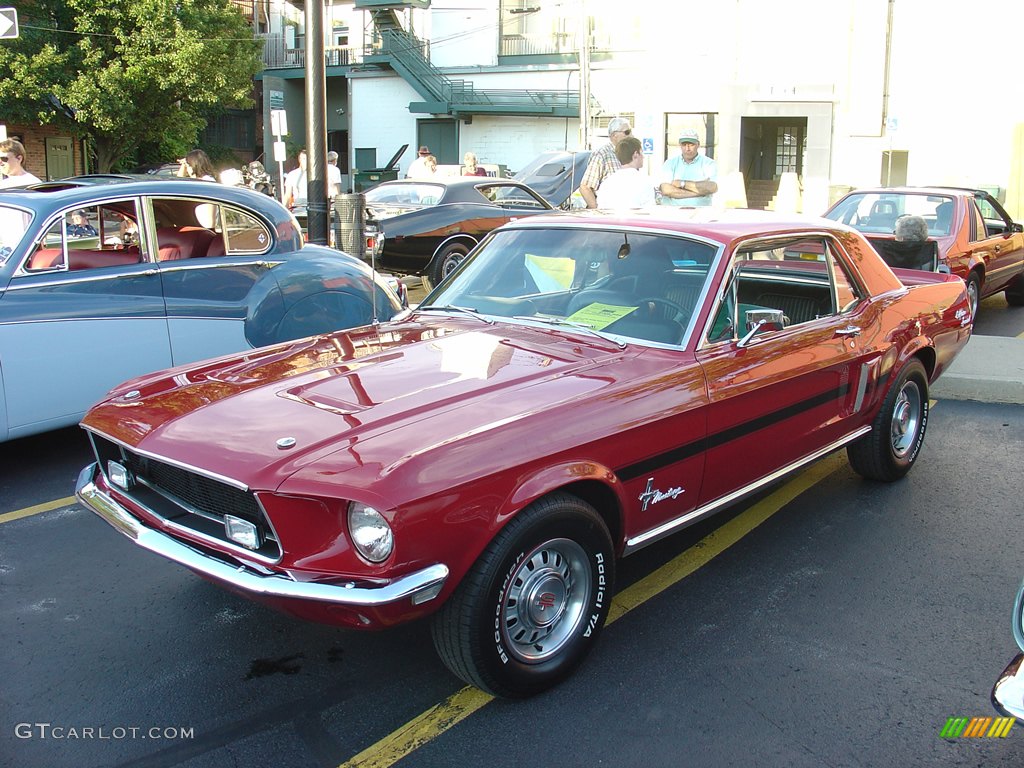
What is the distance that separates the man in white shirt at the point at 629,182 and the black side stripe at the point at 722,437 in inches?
150

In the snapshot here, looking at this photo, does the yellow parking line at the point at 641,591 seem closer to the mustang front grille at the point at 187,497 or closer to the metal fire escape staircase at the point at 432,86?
the mustang front grille at the point at 187,497

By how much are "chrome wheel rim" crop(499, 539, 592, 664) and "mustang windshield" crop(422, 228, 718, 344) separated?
112cm

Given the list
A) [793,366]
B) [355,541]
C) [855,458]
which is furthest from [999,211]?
[355,541]

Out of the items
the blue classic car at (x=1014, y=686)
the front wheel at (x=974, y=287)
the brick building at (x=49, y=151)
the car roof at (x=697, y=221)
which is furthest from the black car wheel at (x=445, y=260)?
the brick building at (x=49, y=151)

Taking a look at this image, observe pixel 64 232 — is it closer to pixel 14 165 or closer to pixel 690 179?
pixel 14 165

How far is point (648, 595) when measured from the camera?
13.5 ft

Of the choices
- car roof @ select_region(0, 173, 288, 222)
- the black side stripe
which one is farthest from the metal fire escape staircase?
the black side stripe

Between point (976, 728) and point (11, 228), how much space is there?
17.9 feet

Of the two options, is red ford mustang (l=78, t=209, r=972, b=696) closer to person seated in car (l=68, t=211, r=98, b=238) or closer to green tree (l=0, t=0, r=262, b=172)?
person seated in car (l=68, t=211, r=98, b=238)

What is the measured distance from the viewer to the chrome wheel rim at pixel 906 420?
5418mm

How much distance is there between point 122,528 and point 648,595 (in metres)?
2.12

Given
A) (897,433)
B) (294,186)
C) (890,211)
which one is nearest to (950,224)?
(890,211)

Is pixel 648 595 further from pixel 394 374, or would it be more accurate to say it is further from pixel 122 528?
pixel 122 528

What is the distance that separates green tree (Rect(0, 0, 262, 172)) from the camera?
27562mm
